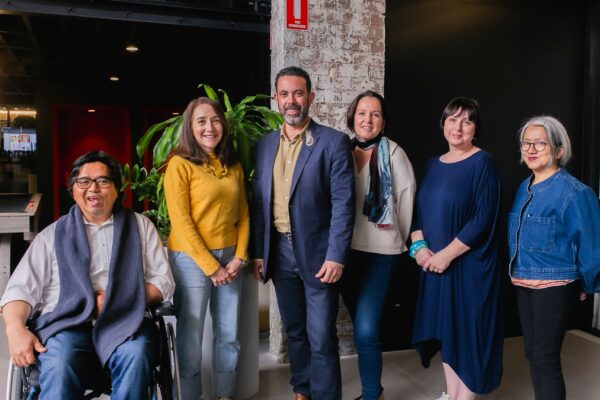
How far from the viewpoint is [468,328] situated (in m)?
2.71

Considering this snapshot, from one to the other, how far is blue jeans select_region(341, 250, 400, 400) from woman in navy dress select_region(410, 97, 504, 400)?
20cm

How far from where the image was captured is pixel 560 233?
7.76ft

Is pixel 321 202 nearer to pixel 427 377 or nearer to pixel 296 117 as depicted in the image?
pixel 296 117

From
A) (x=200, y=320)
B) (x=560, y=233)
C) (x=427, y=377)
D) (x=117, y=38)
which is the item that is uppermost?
(x=117, y=38)

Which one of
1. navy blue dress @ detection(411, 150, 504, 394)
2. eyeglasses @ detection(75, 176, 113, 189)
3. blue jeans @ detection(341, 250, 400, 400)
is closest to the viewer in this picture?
eyeglasses @ detection(75, 176, 113, 189)

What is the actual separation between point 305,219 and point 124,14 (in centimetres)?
334

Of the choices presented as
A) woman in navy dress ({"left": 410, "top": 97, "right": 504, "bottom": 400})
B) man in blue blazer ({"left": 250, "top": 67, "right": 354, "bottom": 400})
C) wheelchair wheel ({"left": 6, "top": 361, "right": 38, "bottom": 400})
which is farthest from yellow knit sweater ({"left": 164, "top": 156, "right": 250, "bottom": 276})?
woman in navy dress ({"left": 410, "top": 97, "right": 504, "bottom": 400})

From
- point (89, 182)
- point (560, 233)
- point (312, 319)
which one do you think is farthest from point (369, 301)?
point (89, 182)

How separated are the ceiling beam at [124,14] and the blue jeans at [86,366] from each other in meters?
3.47

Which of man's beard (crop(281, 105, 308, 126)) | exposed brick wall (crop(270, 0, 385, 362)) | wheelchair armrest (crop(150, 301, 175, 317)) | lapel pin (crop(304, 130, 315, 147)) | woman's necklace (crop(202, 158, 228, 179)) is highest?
exposed brick wall (crop(270, 0, 385, 362))

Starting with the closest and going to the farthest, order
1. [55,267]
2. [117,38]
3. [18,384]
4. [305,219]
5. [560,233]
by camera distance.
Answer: [18,384] < [55,267] < [560,233] < [305,219] < [117,38]

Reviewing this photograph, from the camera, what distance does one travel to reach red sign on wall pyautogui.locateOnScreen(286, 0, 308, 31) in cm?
342

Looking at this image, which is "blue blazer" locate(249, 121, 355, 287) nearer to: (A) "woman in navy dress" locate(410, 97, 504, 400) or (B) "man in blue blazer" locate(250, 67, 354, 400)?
(B) "man in blue blazer" locate(250, 67, 354, 400)

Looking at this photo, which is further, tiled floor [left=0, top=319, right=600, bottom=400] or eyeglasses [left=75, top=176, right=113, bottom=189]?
tiled floor [left=0, top=319, right=600, bottom=400]
